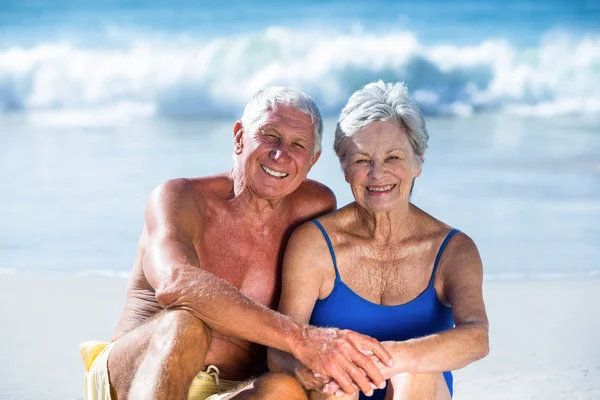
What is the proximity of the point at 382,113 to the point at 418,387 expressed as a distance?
821 mm

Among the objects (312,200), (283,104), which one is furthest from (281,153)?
(312,200)

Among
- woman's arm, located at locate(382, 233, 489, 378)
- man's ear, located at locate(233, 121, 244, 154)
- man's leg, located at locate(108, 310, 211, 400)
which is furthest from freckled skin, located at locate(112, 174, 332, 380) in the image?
woman's arm, located at locate(382, 233, 489, 378)

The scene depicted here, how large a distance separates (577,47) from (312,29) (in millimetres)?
4227

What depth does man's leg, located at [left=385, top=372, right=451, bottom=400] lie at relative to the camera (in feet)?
7.53

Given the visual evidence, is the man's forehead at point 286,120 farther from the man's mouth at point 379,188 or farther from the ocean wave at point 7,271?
the ocean wave at point 7,271

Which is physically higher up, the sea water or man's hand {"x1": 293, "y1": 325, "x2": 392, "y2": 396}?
the sea water

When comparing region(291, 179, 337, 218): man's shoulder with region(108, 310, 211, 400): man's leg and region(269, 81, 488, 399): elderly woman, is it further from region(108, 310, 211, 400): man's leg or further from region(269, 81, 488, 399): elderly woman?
region(108, 310, 211, 400): man's leg

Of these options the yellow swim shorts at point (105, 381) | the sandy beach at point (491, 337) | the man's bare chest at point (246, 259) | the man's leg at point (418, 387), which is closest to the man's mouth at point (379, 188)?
the man's bare chest at point (246, 259)

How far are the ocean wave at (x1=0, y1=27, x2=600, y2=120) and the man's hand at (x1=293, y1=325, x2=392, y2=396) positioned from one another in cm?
1036

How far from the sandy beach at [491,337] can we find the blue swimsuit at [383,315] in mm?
1059

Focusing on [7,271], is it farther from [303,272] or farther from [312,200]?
[303,272]

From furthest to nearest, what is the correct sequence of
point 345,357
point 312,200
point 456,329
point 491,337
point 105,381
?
1. point 491,337
2. point 312,200
3. point 105,381
4. point 456,329
5. point 345,357

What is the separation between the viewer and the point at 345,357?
226 centimetres

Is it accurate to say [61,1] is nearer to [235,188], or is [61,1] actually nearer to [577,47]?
[577,47]
